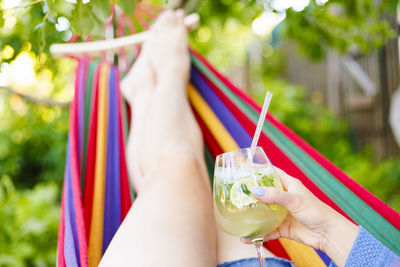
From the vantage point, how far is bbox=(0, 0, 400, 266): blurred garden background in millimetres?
1696

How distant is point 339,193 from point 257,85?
585 cm

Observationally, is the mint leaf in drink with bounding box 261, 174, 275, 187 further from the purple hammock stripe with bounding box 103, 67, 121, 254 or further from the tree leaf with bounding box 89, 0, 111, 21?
the purple hammock stripe with bounding box 103, 67, 121, 254

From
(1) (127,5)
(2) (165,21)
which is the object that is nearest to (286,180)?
(1) (127,5)

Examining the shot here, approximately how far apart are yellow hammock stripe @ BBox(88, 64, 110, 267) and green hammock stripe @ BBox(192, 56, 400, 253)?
61cm

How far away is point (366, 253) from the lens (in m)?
0.70

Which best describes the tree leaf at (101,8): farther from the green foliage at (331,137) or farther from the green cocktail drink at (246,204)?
the green foliage at (331,137)

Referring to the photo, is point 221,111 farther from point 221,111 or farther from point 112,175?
point 112,175

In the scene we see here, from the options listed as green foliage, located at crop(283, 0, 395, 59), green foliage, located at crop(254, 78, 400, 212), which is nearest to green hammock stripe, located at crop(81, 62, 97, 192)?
green foliage, located at crop(283, 0, 395, 59)

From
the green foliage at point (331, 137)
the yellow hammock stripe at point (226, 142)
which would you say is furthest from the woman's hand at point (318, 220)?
the green foliage at point (331, 137)

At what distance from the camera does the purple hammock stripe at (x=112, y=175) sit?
1.16 meters

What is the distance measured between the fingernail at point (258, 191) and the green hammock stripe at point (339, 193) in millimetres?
404

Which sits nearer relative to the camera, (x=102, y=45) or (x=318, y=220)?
(x=318, y=220)

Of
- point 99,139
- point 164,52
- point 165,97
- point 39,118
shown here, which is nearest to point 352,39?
point 164,52

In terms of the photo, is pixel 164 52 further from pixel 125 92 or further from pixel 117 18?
pixel 117 18
